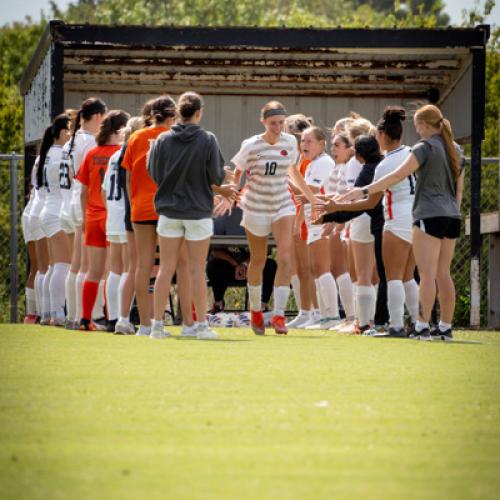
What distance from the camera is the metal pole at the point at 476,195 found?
14625 mm

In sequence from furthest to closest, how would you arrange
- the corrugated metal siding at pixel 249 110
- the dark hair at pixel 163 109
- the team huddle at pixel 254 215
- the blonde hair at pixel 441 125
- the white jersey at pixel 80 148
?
the corrugated metal siding at pixel 249 110 → the white jersey at pixel 80 148 → the dark hair at pixel 163 109 → the blonde hair at pixel 441 125 → the team huddle at pixel 254 215

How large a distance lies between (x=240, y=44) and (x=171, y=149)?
5.28 meters

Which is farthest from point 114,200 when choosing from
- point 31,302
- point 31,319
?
point 31,302

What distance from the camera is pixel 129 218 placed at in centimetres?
1116

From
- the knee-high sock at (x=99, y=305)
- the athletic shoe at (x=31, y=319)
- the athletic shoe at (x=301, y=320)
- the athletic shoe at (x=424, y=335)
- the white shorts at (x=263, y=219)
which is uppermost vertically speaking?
the white shorts at (x=263, y=219)

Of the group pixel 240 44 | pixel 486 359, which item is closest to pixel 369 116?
pixel 240 44

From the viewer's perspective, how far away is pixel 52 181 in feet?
43.5

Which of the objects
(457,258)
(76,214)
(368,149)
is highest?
(368,149)

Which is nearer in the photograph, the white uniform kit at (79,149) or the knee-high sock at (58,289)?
the white uniform kit at (79,149)

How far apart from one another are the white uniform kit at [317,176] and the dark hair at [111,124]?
6.32ft

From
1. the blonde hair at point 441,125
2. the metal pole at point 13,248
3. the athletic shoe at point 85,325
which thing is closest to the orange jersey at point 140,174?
the athletic shoe at point 85,325

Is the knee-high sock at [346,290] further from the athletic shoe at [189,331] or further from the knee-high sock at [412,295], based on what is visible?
the athletic shoe at [189,331]

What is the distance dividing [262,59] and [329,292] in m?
5.62

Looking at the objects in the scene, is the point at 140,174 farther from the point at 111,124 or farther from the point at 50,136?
the point at 50,136
